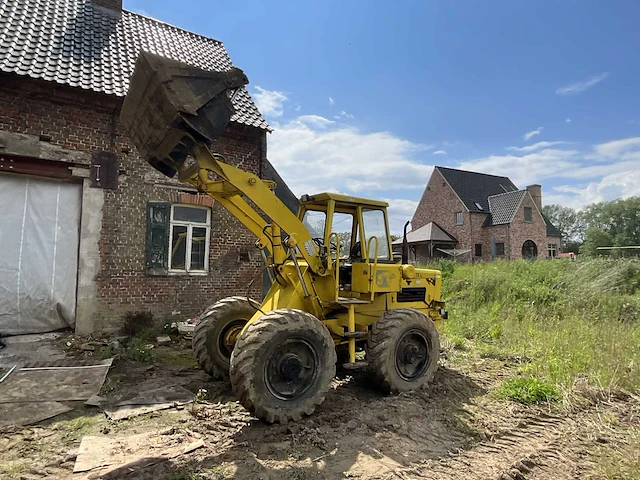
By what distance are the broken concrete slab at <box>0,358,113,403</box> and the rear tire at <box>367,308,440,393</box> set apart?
342cm

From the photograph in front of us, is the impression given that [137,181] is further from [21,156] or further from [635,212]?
[635,212]

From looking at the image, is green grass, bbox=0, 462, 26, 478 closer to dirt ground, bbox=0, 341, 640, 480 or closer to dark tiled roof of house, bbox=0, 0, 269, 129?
dirt ground, bbox=0, 341, 640, 480

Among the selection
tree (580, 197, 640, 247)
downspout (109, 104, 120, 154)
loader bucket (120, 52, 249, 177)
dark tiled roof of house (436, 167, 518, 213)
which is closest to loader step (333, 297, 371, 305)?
loader bucket (120, 52, 249, 177)

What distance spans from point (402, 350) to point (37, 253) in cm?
723

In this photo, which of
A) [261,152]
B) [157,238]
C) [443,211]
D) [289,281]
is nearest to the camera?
[289,281]

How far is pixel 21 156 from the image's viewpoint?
7910 mm

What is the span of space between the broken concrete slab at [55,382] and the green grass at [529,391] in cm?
502

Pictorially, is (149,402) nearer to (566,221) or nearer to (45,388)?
(45,388)

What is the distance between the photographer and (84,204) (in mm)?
8469

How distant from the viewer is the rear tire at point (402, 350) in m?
4.95

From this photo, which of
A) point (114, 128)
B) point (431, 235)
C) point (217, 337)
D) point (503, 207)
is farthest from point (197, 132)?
point (503, 207)

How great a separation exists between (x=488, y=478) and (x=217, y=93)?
13.3 ft

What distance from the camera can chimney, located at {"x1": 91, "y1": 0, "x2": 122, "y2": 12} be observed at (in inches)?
429

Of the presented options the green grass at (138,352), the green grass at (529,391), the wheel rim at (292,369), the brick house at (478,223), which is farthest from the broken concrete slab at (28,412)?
the brick house at (478,223)
